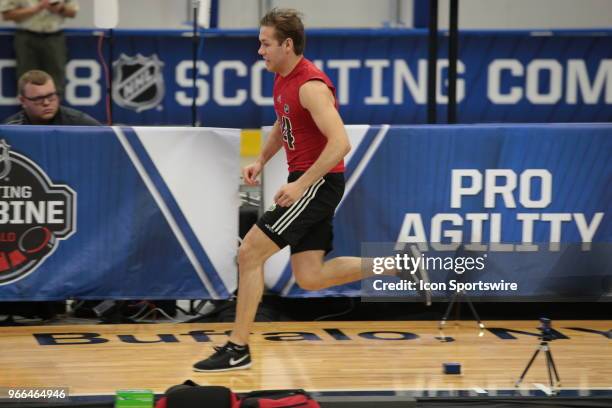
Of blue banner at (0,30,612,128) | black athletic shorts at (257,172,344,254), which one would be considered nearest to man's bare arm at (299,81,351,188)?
black athletic shorts at (257,172,344,254)

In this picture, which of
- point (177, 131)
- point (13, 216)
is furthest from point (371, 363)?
point (13, 216)

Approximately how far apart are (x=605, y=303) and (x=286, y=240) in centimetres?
264

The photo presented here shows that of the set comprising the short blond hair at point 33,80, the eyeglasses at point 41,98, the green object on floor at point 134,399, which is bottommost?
the green object on floor at point 134,399

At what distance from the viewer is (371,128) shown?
7.52 m

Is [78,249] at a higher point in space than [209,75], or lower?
lower

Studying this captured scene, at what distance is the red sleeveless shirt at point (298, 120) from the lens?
6.27m

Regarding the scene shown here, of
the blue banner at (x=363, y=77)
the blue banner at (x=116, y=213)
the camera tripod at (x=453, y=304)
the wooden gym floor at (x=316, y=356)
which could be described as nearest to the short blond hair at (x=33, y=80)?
the blue banner at (x=116, y=213)

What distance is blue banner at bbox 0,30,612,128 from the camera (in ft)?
40.5

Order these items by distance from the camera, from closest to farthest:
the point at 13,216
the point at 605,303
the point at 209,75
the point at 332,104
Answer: the point at 332,104, the point at 13,216, the point at 605,303, the point at 209,75

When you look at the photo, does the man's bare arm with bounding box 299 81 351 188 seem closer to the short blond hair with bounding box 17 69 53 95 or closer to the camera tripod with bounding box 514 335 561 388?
the camera tripod with bounding box 514 335 561 388

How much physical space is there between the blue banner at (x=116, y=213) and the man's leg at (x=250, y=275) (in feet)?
4.16

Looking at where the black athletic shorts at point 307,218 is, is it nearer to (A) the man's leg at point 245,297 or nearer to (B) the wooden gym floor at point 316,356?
(A) the man's leg at point 245,297

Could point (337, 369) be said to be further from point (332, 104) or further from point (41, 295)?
point (41, 295)

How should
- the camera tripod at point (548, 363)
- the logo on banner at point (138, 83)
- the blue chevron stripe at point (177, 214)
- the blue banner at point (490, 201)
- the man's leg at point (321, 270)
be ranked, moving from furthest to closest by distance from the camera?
the logo on banner at point (138, 83) → the blue banner at point (490, 201) → the blue chevron stripe at point (177, 214) → the man's leg at point (321, 270) → the camera tripod at point (548, 363)
